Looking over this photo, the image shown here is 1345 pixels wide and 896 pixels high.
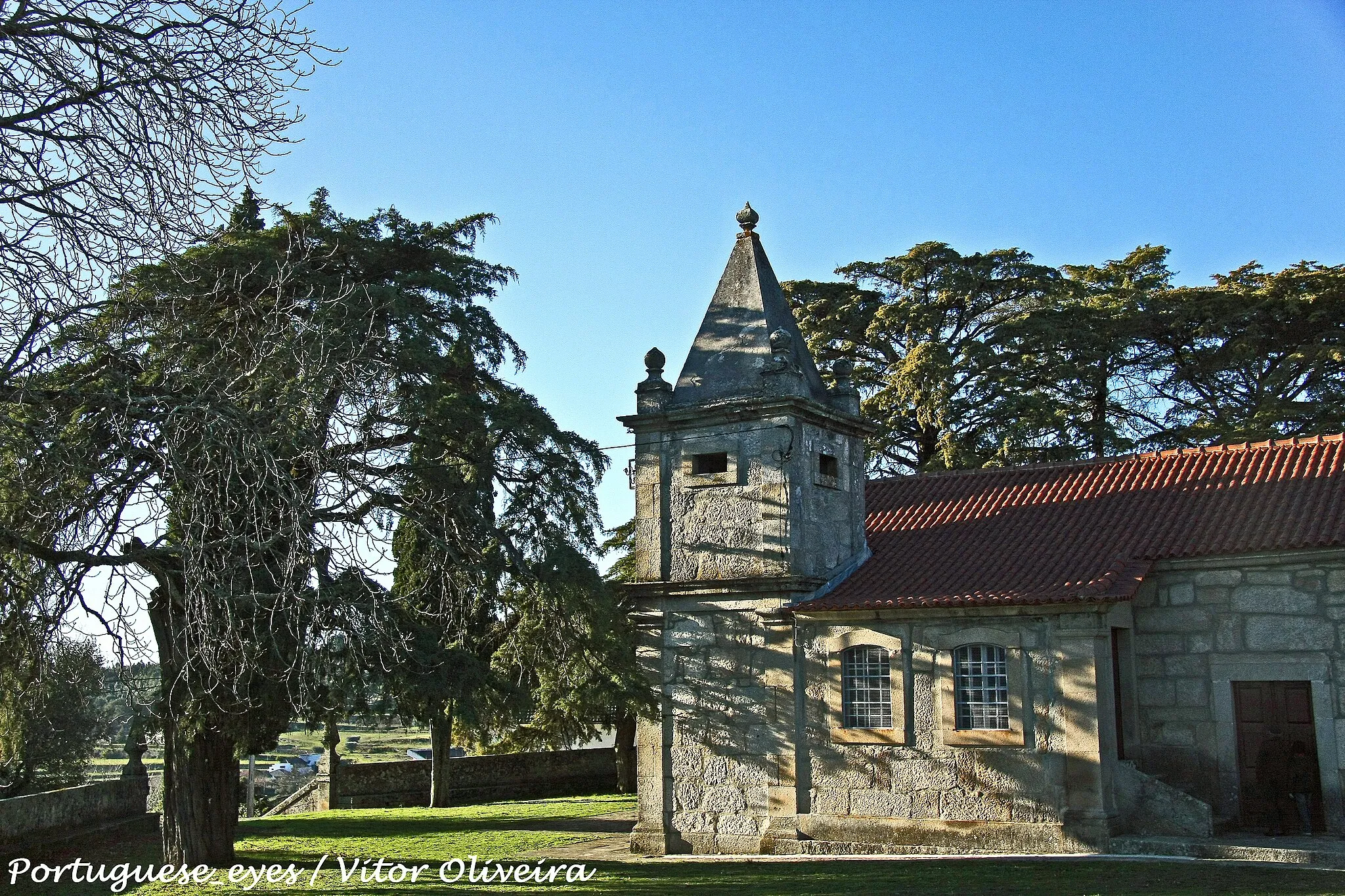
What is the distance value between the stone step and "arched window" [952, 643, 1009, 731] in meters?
1.90

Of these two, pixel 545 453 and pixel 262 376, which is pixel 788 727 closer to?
pixel 545 453

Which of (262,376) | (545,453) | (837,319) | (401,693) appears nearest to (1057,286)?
(837,319)

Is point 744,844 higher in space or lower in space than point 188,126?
lower

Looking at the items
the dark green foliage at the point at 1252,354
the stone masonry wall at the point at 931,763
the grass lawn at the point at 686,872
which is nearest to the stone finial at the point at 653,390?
the stone masonry wall at the point at 931,763

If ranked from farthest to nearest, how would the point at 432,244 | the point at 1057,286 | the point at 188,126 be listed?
1. the point at 1057,286
2. the point at 432,244
3. the point at 188,126

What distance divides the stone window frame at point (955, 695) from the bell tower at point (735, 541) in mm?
2014

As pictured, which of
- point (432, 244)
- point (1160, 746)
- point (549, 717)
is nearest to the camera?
point (1160, 746)

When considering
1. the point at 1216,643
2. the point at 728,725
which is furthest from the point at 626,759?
the point at 1216,643

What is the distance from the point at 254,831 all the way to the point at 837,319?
1860 centimetres

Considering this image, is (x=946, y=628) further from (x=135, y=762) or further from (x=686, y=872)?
(x=135, y=762)

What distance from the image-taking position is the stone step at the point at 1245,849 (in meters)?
12.1

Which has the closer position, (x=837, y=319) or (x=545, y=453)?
(x=545, y=453)

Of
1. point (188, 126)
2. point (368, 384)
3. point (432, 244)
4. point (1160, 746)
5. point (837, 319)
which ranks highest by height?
point (837, 319)

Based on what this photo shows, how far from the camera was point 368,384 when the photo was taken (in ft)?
29.2
